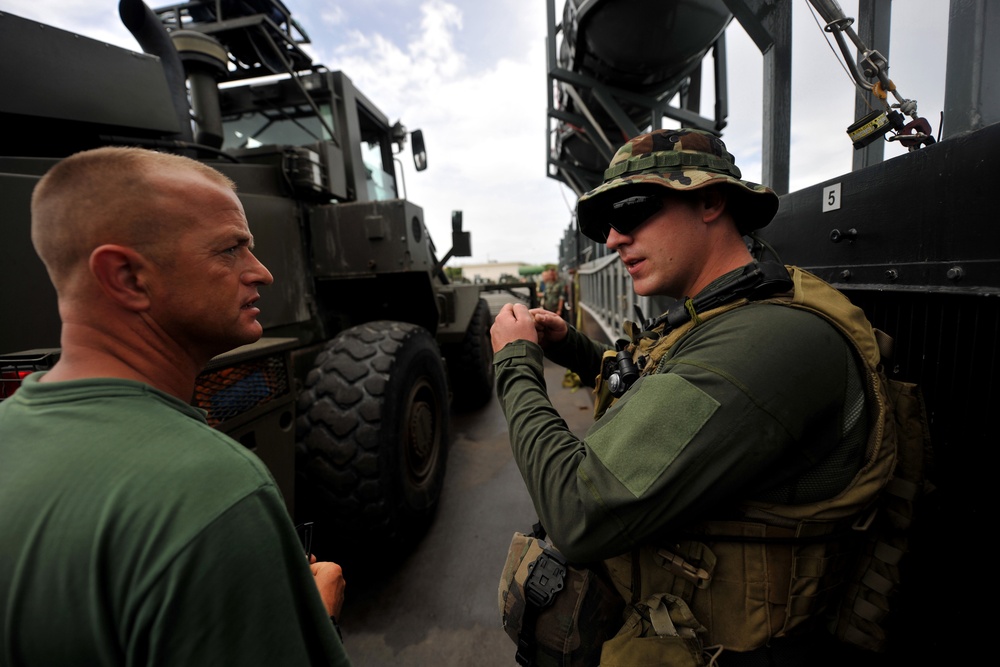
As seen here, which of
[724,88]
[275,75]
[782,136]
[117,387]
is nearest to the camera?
[117,387]

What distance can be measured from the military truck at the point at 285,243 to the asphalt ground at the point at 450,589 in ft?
0.91

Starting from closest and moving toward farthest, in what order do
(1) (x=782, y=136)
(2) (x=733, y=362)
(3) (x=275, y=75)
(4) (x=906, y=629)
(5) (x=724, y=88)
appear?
1. (2) (x=733, y=362)
2. (4) (x=906, y=629)
3. (1) (x=782, y=136)
4. (3) (x=275, y=75)
5. (5) (x=724, y=88)

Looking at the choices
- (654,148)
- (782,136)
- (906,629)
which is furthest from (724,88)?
(906,629)

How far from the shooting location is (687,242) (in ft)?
4.02

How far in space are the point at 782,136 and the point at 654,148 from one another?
Answer: 1.35m

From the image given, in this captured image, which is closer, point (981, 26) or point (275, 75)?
point (981, 26)

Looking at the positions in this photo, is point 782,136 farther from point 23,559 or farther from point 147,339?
point 23,559

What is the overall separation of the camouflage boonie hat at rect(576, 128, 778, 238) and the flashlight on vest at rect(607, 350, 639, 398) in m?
0.42

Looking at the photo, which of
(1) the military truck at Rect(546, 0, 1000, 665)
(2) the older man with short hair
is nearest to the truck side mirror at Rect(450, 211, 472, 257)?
(1) the military truck at Rect(546, 0, 1000, 665)

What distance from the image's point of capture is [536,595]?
126 centimetres

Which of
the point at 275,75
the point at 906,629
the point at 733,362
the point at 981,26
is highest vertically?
the point at 275,75

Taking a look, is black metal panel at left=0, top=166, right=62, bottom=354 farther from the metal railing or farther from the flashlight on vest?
the metal railing

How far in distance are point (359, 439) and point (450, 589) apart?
1010 millimetres

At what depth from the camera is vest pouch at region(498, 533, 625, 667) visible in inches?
47.8
